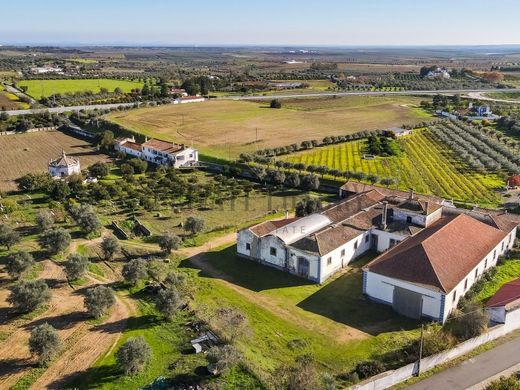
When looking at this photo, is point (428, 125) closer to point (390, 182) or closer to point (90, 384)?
point (390, 182)

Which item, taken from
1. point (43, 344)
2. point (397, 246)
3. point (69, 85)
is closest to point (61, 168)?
point (43, 344)

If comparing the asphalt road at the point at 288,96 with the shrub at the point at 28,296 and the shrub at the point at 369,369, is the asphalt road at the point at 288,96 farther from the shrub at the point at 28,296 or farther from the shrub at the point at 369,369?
the shrub at the point at 369,369

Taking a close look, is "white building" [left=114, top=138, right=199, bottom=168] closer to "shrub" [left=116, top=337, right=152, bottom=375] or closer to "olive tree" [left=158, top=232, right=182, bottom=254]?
"olive tree" [left=158, top=232, right=182, bottom=254]

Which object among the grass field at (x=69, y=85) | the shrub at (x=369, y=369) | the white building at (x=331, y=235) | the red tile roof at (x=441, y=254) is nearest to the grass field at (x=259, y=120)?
the white building at (x=331, y=235)

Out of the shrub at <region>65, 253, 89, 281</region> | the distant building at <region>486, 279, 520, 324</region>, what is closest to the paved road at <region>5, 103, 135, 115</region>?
the shrub at <region>65, 253, 89, 281</region>

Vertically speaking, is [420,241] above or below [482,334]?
above

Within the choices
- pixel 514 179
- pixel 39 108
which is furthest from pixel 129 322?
pixel 39 108

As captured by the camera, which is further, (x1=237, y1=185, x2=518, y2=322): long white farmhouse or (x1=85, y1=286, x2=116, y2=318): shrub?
(x1=237, y1=185, x2=518, y2=322): long white farmhouse
